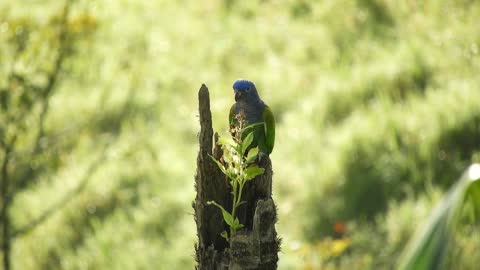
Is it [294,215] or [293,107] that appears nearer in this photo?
[294,215]

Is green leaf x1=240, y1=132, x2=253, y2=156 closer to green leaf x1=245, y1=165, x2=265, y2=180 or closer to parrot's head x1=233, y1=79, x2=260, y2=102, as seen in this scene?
green leaf x1=245, y1=165, x2=265, y2=180

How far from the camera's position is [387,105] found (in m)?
8.55

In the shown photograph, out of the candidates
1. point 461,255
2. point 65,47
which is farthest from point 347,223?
point 65,47

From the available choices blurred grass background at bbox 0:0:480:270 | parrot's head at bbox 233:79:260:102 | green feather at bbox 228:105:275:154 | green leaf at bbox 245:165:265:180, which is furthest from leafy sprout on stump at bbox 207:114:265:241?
blurred grass background at bbox 0:0:480:270

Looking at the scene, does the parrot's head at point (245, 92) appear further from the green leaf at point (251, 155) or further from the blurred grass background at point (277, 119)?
the blurred grass background at point (277, 119)

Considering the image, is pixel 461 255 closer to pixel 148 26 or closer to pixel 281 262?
pixel 281 262

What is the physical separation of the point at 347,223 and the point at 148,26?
609 centimetres

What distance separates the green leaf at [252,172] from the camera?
2273 millimetres

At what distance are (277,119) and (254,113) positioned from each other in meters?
6.73

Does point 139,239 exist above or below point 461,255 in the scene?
above

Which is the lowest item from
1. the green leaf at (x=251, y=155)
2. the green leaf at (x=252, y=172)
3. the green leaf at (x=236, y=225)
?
the green leaf at (x=236, y=225)

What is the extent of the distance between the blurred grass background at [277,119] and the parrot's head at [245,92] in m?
3.30

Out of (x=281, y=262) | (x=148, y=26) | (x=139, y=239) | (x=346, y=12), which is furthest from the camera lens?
(x=148, y=26)

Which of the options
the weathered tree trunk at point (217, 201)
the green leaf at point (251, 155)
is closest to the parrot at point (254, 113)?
the weathered tree trunk at point (217, 201)
